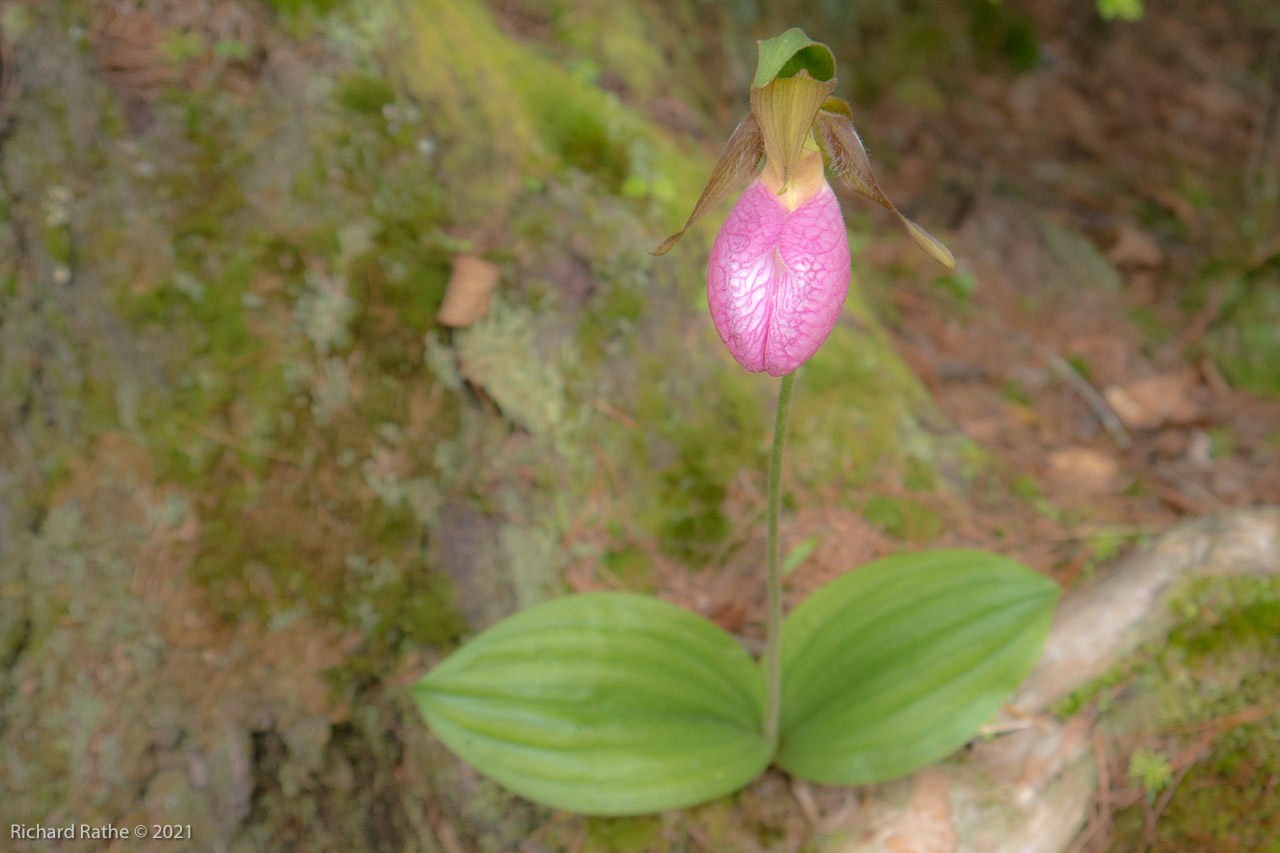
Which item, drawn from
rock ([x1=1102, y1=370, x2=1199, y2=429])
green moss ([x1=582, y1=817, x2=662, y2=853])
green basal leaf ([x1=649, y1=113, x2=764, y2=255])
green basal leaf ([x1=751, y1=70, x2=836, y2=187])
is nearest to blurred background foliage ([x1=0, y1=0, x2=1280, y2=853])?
green moss ([x1=582, y1=817, x2=662, y2=853])

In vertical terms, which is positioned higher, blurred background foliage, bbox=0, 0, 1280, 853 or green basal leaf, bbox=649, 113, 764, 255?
green basal leaf, bbox=649, 113, 764, 255

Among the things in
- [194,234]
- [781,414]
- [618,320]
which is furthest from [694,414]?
[194,234]

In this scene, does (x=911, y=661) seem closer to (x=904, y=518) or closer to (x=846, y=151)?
(x=904, y=518)

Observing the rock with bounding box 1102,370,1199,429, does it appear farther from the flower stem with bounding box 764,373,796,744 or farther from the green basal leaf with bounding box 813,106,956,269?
the green basal leaf with bounding box 813,106,956,269

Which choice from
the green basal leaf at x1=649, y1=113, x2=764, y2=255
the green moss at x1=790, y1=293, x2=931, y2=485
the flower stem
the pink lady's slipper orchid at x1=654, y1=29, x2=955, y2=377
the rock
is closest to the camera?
the pink lady's slipper orchid at x1=654, y1=29, x2=955, y2=377

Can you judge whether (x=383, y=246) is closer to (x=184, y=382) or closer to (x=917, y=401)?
(x=184, y=382)

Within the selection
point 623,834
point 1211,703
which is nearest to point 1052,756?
point 1211,703

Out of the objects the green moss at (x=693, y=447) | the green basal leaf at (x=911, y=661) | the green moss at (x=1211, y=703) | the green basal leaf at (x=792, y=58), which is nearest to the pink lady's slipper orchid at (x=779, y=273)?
the green basal leaf at (x=792, y=58)

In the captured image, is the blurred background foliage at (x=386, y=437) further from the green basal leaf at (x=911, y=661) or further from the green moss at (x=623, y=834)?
the green basal leaf at (x=911, y=661)
